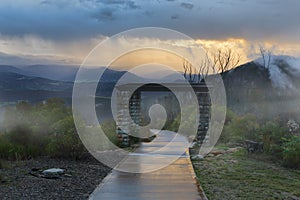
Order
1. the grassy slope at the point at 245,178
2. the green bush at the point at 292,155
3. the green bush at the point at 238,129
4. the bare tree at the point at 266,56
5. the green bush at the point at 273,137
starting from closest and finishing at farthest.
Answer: the grassy slope at the point at 245,178, the green bush at the point at 292,155, the green bush at the point at 273,137, the green bush at the point at 238,129, the bare tree at the point at 266,56

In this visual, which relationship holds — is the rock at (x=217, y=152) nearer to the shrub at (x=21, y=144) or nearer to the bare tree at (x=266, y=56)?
the shrub at (x=21, y=144)

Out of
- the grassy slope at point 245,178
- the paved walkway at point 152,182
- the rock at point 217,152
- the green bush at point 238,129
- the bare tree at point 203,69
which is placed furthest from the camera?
the bare tree at point 203,69

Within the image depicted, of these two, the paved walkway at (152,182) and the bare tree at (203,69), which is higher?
the bare tree at (203,69)

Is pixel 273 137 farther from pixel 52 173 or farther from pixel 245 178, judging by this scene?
pixel 52 173

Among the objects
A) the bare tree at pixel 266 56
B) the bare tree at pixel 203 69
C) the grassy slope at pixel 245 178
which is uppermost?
the bare tree at pixel 266 56

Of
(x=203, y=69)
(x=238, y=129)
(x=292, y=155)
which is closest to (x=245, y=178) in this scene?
(x=292, y=155)

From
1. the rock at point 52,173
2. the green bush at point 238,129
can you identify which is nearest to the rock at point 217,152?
the green bush at point 238,129

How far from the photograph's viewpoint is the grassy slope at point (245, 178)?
7074 mm

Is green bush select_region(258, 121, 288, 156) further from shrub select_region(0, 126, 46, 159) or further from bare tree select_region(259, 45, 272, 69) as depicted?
bare tree select_region(259, 45, 272, 69)

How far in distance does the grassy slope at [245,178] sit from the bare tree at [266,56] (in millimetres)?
18582

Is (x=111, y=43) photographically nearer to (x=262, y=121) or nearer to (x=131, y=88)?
(x=131, y=88)

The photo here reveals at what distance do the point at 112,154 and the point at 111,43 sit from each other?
357 centimetres

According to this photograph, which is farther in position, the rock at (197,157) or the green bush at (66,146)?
the rock at (197,157)

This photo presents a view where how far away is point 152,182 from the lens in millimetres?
7711
